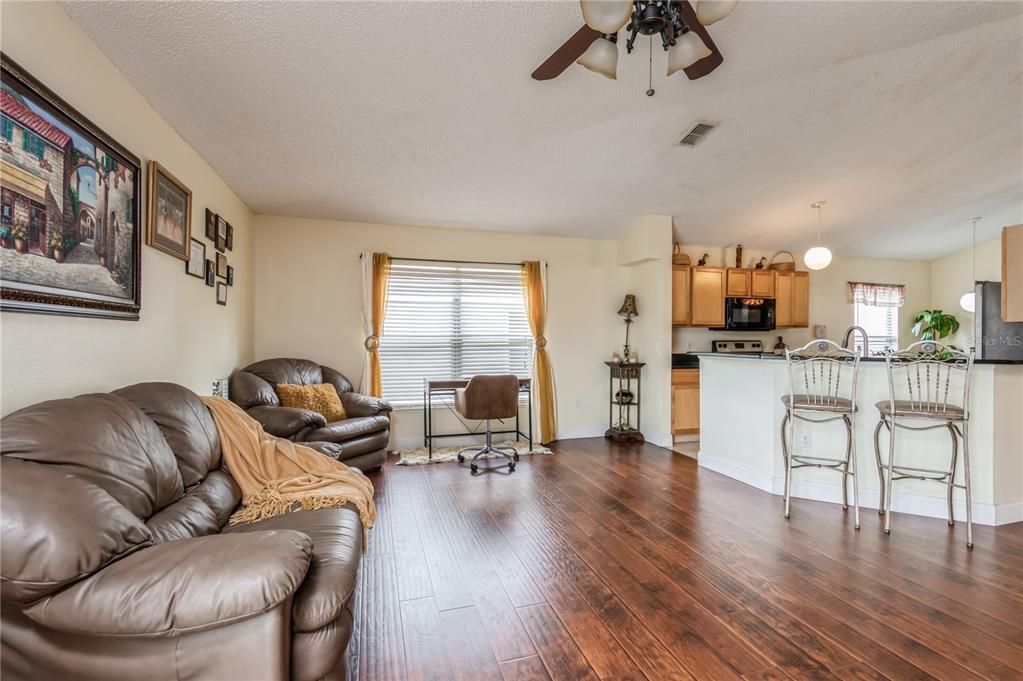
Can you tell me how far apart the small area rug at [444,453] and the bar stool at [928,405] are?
9.31 ft

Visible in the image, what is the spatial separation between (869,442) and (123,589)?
408 cm

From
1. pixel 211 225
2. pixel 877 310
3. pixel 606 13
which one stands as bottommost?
pixel 877 310

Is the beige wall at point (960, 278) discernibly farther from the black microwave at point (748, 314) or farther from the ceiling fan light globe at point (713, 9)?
the ceiling fan light globe at point (713, 9)

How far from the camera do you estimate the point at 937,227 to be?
5.94 m

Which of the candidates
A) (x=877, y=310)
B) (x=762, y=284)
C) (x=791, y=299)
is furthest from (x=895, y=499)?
(x=877, y=310)

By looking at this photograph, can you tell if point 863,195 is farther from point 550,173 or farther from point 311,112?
point 311,112

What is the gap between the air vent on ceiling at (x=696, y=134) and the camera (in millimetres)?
3478

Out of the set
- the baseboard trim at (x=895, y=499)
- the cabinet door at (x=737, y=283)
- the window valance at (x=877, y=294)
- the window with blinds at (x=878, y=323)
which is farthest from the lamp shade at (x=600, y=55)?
the window with blinds at (x=878, y=323)

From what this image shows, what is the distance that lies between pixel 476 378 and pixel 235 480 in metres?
2.23

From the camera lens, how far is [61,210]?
1779mm

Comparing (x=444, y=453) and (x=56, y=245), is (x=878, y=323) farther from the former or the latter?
(x=56, y=245)

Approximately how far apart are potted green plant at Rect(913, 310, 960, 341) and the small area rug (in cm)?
635

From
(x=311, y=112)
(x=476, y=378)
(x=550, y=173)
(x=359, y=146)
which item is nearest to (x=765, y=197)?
(x=550, y=173)

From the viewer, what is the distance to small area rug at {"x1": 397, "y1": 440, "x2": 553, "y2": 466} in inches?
178
